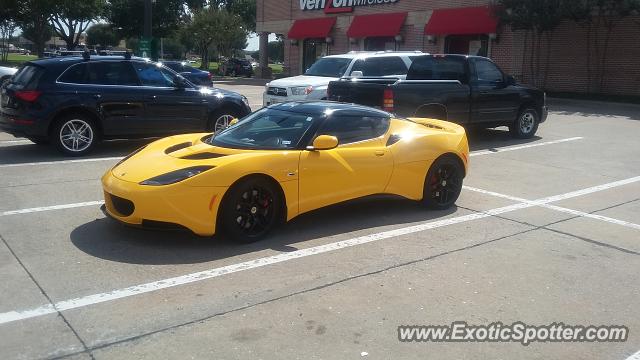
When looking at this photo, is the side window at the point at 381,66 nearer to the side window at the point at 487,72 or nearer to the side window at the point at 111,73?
the side window at the point at 487,72

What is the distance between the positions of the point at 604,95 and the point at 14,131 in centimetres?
2172

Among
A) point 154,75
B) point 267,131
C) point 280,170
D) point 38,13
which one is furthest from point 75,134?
point 38,13

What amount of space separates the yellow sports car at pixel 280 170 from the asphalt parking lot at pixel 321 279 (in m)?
0.27

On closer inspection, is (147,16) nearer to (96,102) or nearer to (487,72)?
(96,102)

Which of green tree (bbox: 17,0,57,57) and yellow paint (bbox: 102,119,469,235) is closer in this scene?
yellow paint (bbox: 102,119,469,235)

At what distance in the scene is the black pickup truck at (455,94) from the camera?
11.1m

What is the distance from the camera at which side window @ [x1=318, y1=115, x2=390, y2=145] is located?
6.43 m

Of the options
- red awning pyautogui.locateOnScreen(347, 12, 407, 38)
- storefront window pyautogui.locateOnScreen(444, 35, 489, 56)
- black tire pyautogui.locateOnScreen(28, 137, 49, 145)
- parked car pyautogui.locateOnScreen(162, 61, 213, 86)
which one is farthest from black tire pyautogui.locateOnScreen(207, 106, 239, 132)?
red awning pyautogui.locateOnScreen(347, 12, 407, 38)

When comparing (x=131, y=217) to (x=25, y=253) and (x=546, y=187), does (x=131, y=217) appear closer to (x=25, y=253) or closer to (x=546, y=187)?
(x=25, y=253)

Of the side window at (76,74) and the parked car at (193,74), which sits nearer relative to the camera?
the side window at (76,74)

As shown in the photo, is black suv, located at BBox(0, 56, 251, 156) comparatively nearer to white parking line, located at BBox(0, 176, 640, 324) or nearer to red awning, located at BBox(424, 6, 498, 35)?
white parking line, located at BBox(0, 176, 640, 324)

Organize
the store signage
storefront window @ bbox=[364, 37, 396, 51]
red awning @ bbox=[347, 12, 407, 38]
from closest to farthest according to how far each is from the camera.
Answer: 1. red awning @ bbox=[347, 12, 407, 38]
2. storefront window @ bbox=[364, 37, 396, 51]
3. the store signage

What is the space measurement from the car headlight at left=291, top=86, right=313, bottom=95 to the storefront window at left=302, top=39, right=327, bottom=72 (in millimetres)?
24303

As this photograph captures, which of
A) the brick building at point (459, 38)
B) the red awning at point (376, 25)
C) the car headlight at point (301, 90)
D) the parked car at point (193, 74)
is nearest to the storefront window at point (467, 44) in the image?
the brick building at point (459, 38)
